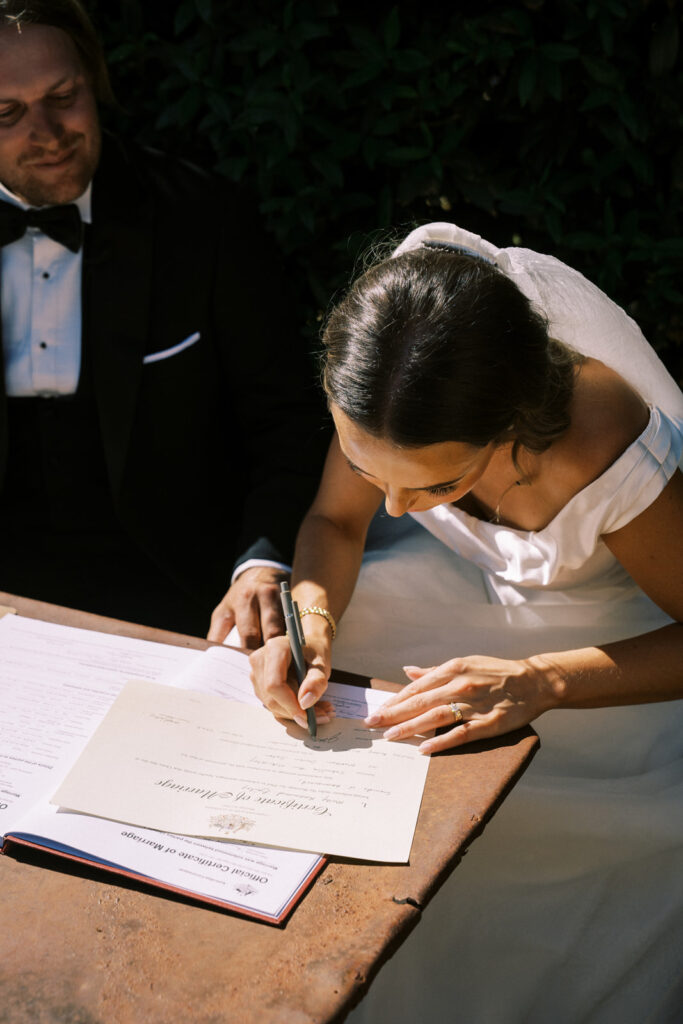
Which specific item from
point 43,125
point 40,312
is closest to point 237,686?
point 40,312

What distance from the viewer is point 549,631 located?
6.31 feet

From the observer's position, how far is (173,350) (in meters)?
2.32

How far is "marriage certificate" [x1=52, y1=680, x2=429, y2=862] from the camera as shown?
1135 mm

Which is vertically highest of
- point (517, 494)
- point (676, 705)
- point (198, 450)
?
point (517, 494)

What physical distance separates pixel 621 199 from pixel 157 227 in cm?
116

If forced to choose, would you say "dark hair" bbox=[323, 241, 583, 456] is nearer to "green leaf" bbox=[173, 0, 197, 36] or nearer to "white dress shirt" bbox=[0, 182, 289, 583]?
"white dress shirt" bbox=[0, 182, 289, 583]

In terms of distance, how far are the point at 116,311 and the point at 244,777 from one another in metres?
1.37

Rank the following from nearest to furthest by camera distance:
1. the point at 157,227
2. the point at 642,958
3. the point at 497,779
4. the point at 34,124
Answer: the point at 497,779, the point at 642,958, the point at 34,124, the point at 157,227

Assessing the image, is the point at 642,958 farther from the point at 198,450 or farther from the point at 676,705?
the point at 198,450

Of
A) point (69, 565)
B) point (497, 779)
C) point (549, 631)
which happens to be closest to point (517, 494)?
point (549, 631)

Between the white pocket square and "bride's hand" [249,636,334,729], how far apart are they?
106cm

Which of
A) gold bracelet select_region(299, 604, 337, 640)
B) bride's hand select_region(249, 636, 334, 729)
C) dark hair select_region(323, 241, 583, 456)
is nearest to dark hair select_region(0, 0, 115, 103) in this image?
dark hair select_region(323, 241, 583, 456)

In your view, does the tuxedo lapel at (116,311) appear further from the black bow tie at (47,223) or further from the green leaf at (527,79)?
the green leaf at (527,79)

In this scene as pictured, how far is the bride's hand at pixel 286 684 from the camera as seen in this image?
135 centimetres
